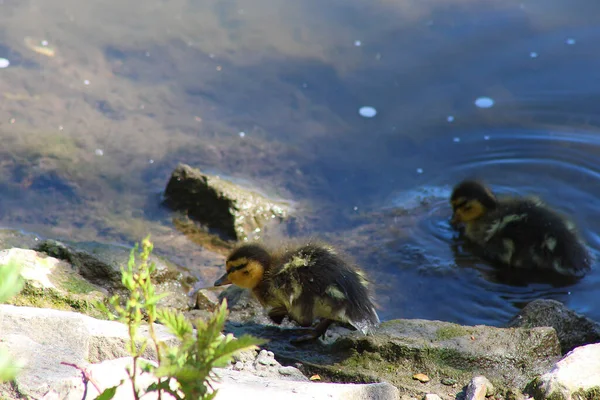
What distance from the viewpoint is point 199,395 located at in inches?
69.2

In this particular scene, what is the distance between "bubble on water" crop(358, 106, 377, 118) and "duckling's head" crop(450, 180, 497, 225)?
141cm

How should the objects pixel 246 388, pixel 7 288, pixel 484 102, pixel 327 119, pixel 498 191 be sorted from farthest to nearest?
pixel 484 102 < pixel 327 119 < pixel 498 191 < pixel 246 388 < pixel 7 288

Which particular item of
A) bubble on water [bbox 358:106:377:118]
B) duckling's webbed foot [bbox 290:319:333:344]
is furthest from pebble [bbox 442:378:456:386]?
bubble on water [bbox 358:106:377:118]

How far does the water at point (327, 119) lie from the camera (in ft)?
17.7

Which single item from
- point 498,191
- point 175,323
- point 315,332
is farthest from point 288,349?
point 498,191

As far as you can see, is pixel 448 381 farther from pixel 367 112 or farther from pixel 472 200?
pixel 367 112

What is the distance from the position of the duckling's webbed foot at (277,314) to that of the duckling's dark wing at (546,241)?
2.17m

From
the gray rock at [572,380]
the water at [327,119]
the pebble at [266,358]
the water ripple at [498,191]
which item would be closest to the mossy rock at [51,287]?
the pebble at [266,358]

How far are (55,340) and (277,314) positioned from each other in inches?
58.6

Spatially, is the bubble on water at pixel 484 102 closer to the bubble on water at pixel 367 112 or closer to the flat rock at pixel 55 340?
the bubble on water at pixel 367 112

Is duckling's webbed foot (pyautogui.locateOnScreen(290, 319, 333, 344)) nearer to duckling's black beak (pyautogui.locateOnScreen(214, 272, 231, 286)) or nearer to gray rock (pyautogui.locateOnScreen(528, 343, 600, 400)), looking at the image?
duckling's black beak (pyautogui.locateOnScreen(214, 272, 231, 286))

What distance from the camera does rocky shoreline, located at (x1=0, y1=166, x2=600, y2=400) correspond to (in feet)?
7.94

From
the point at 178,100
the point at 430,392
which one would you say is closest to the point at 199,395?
the point at 430,392

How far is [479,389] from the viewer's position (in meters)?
2.77
